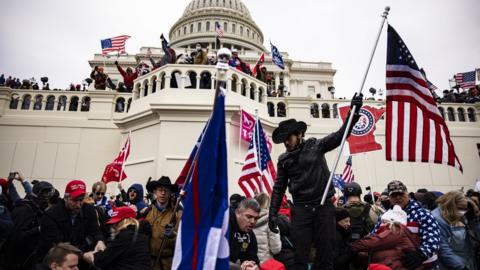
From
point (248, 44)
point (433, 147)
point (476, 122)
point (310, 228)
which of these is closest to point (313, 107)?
point (476, 122)

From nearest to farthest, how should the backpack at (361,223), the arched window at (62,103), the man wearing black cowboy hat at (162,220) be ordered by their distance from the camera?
the man wearing black cowboy hat at (162,220), the backpack at (361,223), the arched window at (62,103)

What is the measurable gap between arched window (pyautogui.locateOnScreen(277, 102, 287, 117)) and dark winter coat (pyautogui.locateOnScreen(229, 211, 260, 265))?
1290 centimetres

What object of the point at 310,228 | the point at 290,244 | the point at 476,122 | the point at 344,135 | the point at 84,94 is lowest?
the point at 290,244

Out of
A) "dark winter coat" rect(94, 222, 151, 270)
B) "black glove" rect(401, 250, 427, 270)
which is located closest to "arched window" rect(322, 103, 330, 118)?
"black glove" rect(401, 250, 427, 270)

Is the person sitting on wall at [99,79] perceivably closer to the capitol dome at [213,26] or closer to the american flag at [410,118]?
the american flag at [410,118]

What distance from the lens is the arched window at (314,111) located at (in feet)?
55.5

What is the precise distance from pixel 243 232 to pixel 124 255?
130 cm

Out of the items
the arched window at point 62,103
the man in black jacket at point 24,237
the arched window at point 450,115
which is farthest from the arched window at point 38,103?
the arched window at point 450,115

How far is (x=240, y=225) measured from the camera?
378 centimetres

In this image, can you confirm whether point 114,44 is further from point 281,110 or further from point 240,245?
point 240,245

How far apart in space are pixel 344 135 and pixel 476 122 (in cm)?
1736

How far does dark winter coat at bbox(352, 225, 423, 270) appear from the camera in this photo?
3.38 metres

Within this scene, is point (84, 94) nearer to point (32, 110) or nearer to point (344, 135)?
point (32, 110)

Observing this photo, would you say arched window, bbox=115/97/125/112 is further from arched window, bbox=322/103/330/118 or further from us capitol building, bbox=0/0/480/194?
arched window, bbox=322/103/330/118
